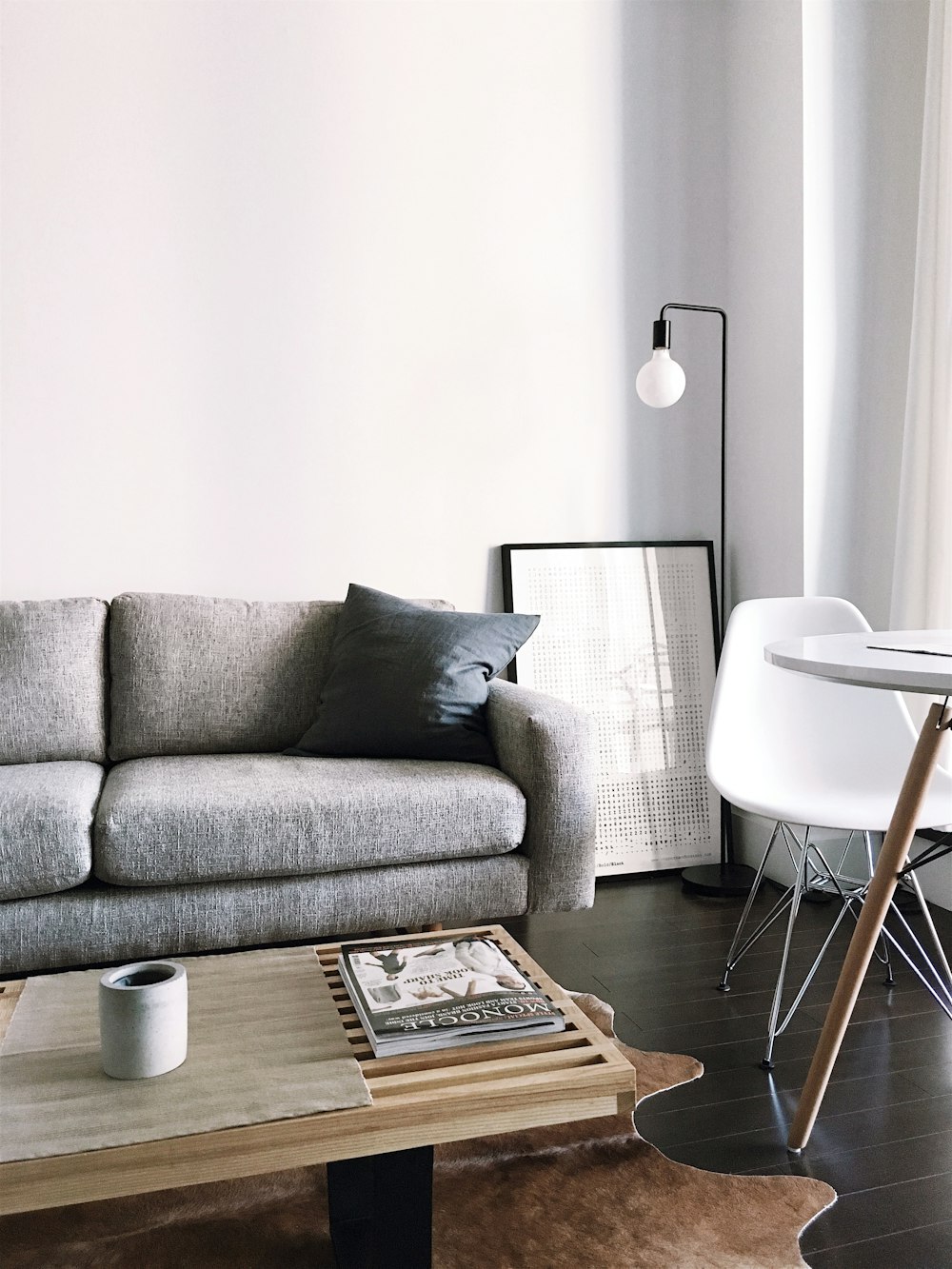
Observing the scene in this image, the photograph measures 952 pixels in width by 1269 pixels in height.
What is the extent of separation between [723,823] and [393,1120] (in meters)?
2.38

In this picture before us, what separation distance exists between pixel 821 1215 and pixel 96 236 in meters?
2.85

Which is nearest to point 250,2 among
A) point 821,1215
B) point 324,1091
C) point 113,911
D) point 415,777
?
point 415,777

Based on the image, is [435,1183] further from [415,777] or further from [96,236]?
[96,236]

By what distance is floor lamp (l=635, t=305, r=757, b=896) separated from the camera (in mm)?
2883

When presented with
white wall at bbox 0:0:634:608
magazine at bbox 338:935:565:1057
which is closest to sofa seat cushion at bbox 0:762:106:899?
magazine at bbox 338:935:565:1057

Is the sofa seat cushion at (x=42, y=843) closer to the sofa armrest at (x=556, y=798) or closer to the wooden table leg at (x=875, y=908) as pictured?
the sofa armrest at (x=556, y=798)

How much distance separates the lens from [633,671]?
10.6ft

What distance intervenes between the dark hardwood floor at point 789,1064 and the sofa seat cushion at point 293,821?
1.51ft

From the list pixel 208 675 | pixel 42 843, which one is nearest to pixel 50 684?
pixel 208 675

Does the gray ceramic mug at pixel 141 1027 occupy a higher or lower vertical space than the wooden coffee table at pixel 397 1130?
higher

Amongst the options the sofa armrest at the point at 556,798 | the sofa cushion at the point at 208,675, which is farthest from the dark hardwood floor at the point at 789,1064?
the sofa cushion at the point at 208,675

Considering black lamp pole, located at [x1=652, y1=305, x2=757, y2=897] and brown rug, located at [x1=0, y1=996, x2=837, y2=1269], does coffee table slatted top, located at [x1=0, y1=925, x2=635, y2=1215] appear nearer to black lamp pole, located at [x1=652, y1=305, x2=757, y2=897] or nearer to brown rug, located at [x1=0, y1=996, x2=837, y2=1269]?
brown rug, located at [x1=0, y1=996, x2=837, y2=1269]

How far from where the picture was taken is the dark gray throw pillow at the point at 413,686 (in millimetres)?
2447

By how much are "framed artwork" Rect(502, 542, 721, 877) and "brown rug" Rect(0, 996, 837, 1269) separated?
1.60m
